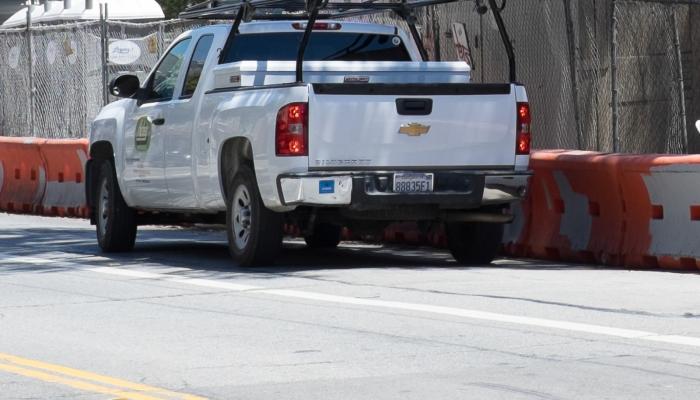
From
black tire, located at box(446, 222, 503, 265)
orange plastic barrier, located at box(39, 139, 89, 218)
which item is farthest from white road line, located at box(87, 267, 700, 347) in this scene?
orange plastic barrier, located at box(39, 139, 89, 218)

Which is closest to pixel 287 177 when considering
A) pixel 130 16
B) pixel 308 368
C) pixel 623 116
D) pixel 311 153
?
pixel 311 153

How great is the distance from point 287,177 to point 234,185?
99 centimetres

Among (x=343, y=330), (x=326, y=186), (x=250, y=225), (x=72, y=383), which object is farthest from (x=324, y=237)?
(x=72, y=383)

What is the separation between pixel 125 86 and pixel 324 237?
8.51 feet

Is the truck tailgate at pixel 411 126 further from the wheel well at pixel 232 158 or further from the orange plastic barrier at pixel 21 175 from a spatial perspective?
the orange plastic barrier at pixel 21 175

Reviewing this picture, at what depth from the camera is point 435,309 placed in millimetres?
10414

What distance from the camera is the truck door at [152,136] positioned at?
47.4 ft

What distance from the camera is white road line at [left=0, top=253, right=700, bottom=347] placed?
29.9 ft

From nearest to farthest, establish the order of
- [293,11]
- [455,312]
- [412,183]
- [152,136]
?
[455,312], [412,183], [152,136], [293,11]

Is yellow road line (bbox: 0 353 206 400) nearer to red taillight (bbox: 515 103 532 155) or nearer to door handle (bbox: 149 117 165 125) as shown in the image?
red taillight (bbox: 515 103 532 155)

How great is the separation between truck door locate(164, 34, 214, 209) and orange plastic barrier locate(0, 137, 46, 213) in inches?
316

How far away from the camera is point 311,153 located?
12414 mm

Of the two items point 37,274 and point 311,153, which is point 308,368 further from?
point 37,274

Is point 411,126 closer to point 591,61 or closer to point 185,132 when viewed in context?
point 185,132
